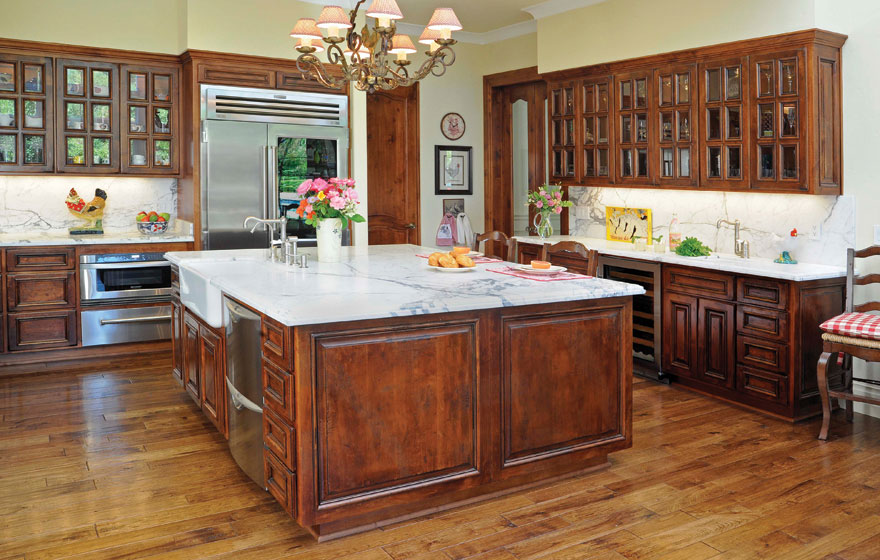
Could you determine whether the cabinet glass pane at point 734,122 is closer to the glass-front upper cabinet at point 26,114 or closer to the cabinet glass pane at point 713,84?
the cabinet glass pane at point 713,84

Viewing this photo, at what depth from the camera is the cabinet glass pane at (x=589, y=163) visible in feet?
20.2

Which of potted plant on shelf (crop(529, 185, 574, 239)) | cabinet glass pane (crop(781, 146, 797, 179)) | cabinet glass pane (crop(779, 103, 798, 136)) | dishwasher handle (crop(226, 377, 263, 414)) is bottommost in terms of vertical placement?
dishwasher handle (crop(226, 377, 263, 414))

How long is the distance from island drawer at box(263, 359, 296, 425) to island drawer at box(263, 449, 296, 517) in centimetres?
21

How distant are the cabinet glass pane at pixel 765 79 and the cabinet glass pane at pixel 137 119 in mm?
4847

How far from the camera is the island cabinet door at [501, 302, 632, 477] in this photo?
334cm

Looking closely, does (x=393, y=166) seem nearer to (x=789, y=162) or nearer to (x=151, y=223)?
(x=151, y=223)

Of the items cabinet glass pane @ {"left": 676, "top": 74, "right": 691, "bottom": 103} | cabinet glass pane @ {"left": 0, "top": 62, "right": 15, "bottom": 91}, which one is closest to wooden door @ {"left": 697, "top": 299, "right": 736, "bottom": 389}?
cabinet glass pane @ {"left": 676, "top": 74, "right": 691, "bottom": 103}

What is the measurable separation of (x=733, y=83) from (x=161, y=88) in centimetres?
459

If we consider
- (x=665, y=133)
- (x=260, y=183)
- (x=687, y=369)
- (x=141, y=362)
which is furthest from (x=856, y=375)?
(x=141, y=362)

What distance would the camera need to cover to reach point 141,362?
6.04 metres

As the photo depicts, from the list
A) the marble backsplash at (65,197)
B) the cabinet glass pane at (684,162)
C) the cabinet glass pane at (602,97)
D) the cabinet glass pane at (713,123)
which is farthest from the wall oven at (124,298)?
the cabinet glass pane at (713,123)

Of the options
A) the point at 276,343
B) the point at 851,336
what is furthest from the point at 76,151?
the point at 851,336

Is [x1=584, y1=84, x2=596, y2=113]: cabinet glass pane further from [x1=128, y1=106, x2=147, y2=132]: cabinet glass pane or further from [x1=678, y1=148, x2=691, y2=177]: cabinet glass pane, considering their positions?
[x1=128, y1=106, x2=147, y2=132]: cabinet glass pane

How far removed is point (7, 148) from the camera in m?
6.03
